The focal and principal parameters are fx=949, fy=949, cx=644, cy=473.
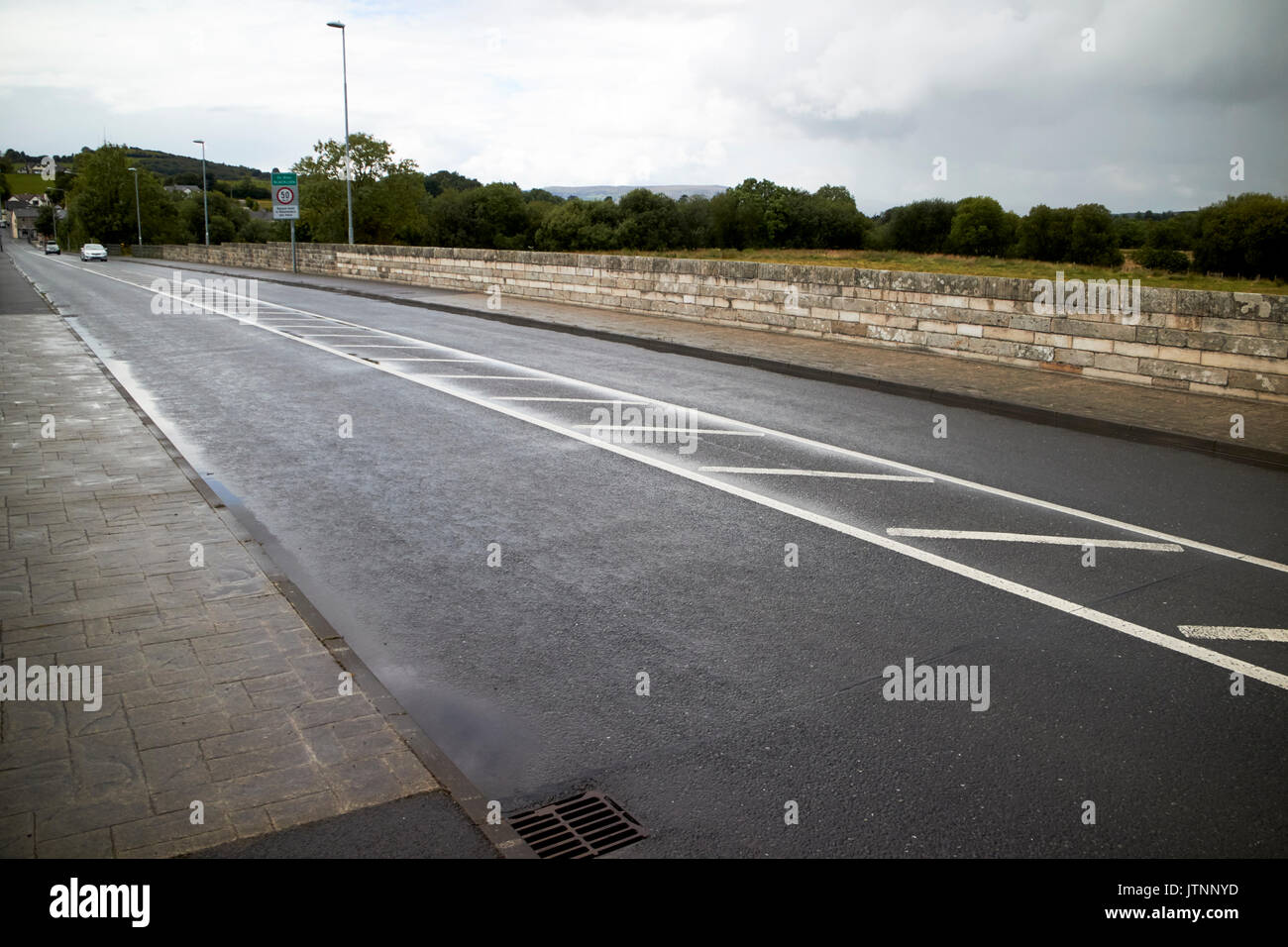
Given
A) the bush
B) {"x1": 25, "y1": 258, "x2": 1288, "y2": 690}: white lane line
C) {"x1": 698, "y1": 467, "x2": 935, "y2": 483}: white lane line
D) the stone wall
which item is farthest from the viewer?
the bush

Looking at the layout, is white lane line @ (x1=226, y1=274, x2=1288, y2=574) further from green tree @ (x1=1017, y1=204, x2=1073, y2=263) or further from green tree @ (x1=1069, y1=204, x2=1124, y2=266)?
green tree @ (x1=1017, y1=204, x2=1073, y2=263)

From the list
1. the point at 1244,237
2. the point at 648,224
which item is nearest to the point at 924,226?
the point at 648,224

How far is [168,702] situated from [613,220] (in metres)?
111

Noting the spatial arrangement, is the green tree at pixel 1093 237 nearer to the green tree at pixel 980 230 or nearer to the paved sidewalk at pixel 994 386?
the green tree at pixel 980 230

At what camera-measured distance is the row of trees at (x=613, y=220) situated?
6034 centimetres

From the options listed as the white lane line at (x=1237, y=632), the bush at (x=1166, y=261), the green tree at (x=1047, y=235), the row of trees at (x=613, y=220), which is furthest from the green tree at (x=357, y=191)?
the white lane line at (x=1237, y=632)

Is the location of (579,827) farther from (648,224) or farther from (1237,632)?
(648,224)

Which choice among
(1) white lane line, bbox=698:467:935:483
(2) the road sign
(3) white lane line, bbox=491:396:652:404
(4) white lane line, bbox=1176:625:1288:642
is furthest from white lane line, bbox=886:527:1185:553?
(2) the road sign

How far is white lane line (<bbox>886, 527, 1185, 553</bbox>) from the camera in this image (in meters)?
6.62

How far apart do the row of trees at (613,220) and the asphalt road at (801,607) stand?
138ft

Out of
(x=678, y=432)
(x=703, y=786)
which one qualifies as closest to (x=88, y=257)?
(x=678, y=432)

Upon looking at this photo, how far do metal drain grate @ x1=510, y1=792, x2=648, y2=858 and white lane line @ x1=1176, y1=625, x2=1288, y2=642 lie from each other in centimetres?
343

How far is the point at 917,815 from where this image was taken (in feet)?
11.5

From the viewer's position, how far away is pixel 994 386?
42.3 feet
